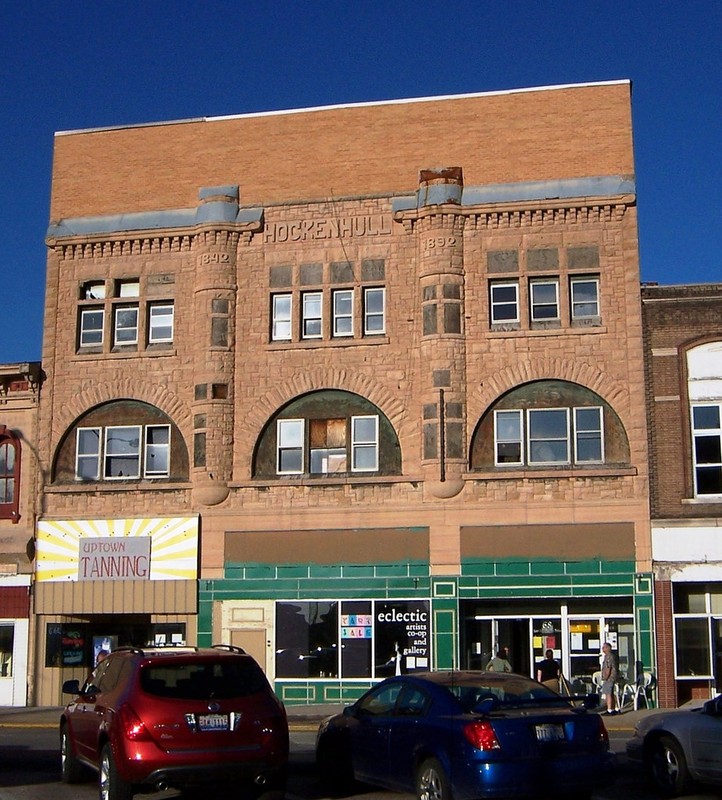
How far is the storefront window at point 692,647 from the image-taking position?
85.2ft

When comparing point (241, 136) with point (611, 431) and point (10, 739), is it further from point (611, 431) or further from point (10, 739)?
point (10, 739)

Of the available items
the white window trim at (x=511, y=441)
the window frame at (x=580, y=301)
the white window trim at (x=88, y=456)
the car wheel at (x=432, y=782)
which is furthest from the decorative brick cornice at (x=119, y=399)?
the car wheel at (x=432, y=782)

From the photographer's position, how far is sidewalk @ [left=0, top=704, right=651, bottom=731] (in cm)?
2295

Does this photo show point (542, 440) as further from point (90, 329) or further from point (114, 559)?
point (90, 329)

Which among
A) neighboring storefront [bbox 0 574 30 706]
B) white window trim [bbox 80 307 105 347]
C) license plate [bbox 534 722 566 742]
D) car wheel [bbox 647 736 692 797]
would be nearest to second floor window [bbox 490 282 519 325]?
white window trim [bbox 80 307 105 347]

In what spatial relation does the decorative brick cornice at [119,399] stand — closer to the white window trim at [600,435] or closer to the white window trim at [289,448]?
the white window trim at [289,448]

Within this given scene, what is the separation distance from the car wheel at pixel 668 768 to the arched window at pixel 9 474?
20.9 meters

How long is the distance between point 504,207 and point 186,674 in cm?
1908

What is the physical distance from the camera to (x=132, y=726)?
451 inches

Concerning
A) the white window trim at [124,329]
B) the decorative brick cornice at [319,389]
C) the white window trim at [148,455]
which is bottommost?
the white window trim at [148,455]

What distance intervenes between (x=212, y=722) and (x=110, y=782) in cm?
124

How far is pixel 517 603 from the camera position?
27.2 meters

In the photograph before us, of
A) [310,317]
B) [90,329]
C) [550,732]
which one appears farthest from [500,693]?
[90,329]

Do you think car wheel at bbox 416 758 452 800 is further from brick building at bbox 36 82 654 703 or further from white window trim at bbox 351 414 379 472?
white window trim at bbox 351 414 379 472
